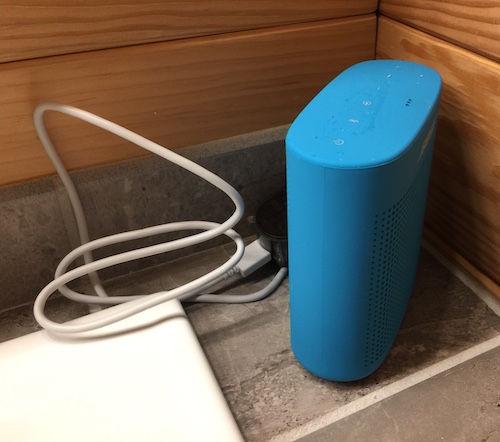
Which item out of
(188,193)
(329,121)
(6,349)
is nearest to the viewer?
(329,121)

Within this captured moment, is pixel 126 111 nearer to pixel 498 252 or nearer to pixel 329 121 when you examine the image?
pixel 329 121

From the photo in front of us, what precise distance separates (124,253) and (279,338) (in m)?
0.19

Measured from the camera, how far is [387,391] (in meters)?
0.49

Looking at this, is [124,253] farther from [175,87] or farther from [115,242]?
[175,87]

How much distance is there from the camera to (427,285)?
0.59 meters

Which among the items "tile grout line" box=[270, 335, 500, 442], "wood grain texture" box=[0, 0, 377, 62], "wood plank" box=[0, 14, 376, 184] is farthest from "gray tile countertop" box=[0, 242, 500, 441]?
"wood grain texture" box=[0, 0, 377, 62]

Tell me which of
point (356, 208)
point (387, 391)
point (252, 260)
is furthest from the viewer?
point (252, 260)

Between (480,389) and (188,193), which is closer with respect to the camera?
(480,389)

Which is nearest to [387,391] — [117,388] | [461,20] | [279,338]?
[279,338]

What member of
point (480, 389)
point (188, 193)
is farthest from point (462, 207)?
point (188, 193)

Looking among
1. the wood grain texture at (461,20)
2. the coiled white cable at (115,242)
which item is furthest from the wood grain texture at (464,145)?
the coiled white cable at (115,242)

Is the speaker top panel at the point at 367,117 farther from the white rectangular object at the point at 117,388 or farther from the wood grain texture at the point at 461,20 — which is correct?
the white rectangular object at the point at 117,388

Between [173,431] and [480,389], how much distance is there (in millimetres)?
281

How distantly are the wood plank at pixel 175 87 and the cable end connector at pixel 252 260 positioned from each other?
14 centimetres
